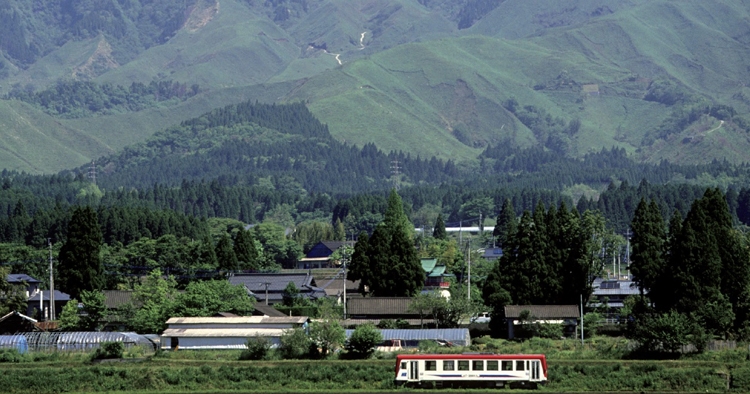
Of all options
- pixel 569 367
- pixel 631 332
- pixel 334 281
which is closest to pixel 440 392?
pixel 569 367

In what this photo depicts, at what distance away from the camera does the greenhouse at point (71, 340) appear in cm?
9275

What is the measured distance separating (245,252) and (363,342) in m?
63.8

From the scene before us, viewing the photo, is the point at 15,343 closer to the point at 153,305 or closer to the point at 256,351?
the point at 153,305

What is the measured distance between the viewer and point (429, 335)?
3666 inches

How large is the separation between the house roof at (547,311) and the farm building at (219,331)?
15.0m

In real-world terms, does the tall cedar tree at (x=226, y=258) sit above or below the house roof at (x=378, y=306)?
above

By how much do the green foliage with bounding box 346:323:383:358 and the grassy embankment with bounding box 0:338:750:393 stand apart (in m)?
1.42

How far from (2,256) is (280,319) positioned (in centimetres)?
5484

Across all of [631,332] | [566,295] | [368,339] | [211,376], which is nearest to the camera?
[211,376]

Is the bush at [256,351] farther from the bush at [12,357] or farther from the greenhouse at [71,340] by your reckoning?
the bush at [12,357]

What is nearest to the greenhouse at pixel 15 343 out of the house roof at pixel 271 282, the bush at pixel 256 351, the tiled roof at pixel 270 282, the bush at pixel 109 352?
the bush at pixel 109 352

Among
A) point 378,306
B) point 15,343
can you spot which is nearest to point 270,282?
point 378,306

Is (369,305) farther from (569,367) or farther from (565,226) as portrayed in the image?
(569,367)

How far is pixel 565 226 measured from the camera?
108m
